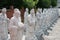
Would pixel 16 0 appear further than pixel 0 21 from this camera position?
Yes

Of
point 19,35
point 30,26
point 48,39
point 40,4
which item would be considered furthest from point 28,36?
point 40,4

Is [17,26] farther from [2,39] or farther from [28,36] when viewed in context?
[28,36]

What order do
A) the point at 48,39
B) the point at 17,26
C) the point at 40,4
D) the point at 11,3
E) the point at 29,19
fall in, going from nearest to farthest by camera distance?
the point at 17,26 → the point at 48,39 → the point at 29,19 → the point at 11,3 → the point at 40,4

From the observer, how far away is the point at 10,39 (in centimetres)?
597

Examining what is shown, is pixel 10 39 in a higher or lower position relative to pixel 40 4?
higher

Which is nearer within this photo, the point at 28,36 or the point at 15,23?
the point at 15,23

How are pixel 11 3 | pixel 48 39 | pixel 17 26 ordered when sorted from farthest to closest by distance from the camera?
pixel 11 3 < pixel 48 39 < pixel 17 26

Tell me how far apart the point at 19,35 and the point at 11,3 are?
15.0 meters

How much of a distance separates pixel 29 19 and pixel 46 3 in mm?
29205

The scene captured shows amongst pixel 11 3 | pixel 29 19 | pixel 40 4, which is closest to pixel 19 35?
pixel 29 19

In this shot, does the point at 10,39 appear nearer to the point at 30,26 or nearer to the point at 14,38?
the point at 14,38

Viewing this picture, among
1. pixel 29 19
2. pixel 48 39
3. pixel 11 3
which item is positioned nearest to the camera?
pixel 48 39

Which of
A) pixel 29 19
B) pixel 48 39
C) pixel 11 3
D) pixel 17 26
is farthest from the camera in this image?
pixel 11 3

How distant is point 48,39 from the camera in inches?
262
